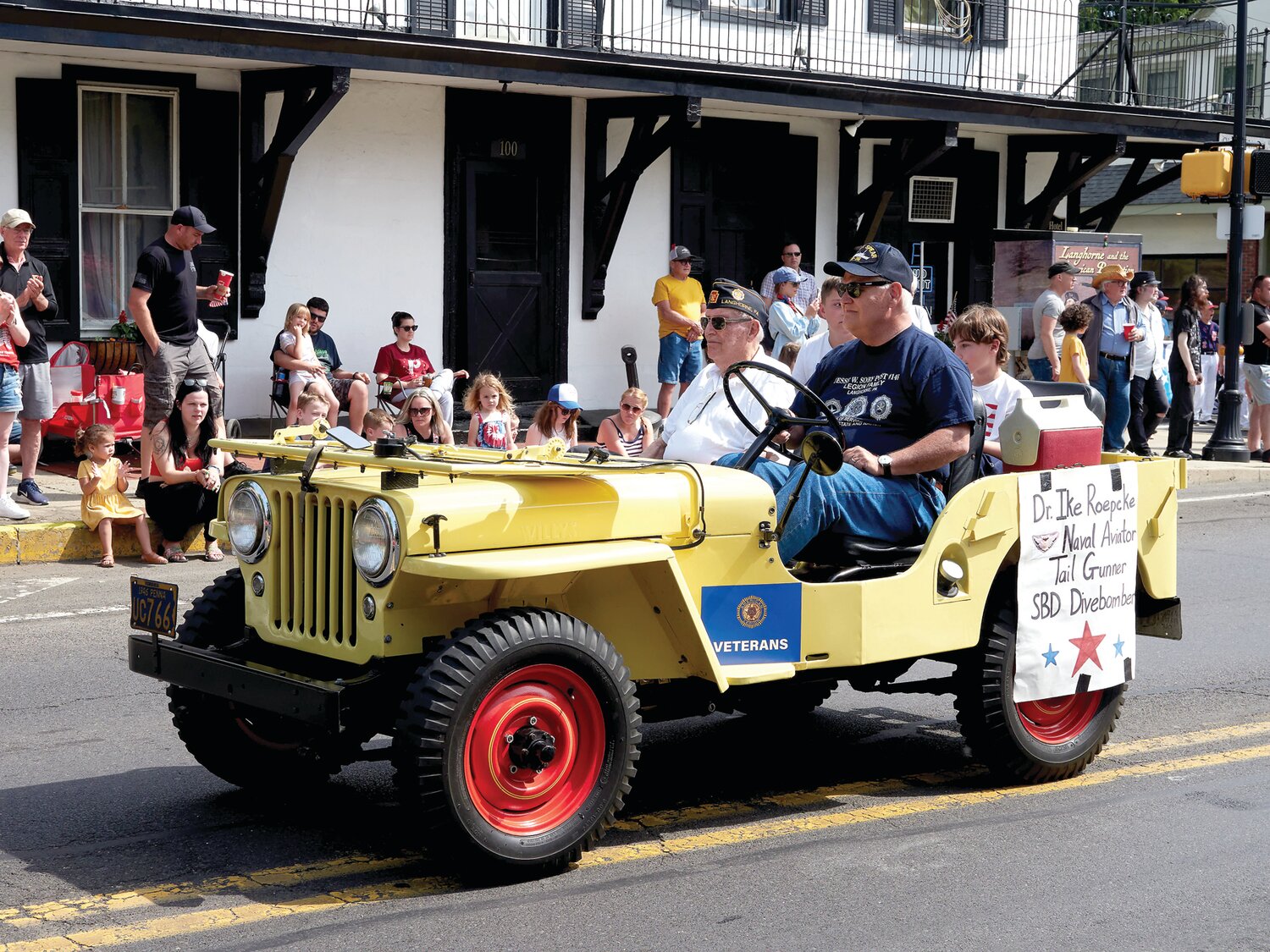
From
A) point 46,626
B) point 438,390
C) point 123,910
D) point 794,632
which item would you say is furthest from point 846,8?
point 123,910

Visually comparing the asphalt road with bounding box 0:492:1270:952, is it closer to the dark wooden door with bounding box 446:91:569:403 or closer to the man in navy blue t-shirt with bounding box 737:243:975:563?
the man in navy blue t-shirt with bounding box 737:243:975:563

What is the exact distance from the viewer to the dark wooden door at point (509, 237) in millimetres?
16203

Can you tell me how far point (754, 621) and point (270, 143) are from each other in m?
10.9

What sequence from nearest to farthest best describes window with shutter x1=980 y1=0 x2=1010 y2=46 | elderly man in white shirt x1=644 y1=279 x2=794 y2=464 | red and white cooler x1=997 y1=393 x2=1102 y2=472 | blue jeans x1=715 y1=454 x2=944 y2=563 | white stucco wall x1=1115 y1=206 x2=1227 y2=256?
blue jeans x1=715 y1=454 x2=944 y2=563 → red and white cooler x1=997 y1=393 x2=1102 y2=472 → elderly man in white shirt x1=644 y1=279 x2=794 y2=464 → window with shutter x1=980 y1=0 x2=1010 y2=46 → white stucco wall x1=1115 y1=206 x2=1227 y2=256

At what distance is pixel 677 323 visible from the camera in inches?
654

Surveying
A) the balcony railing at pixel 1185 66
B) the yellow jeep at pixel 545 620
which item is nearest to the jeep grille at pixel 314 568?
the yellow jeep at pixel 545 620

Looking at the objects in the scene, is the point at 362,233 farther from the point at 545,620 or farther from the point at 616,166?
the point at 545,620

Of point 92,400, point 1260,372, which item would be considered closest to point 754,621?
point 92,400

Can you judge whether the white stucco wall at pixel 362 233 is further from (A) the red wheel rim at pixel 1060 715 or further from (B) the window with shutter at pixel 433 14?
(A) the red wheel rim at pixel 1060 715

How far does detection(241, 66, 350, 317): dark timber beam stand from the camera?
13992 millimetres

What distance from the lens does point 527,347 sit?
55.5ft

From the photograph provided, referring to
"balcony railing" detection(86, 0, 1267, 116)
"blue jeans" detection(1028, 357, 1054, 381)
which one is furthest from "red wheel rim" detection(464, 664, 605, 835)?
"blue jeans" detection(1028, 357, 1054, 381)

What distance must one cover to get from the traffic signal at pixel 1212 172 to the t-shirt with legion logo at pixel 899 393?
11.7 meters

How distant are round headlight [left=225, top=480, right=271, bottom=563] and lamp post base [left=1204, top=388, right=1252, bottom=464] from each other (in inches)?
546
